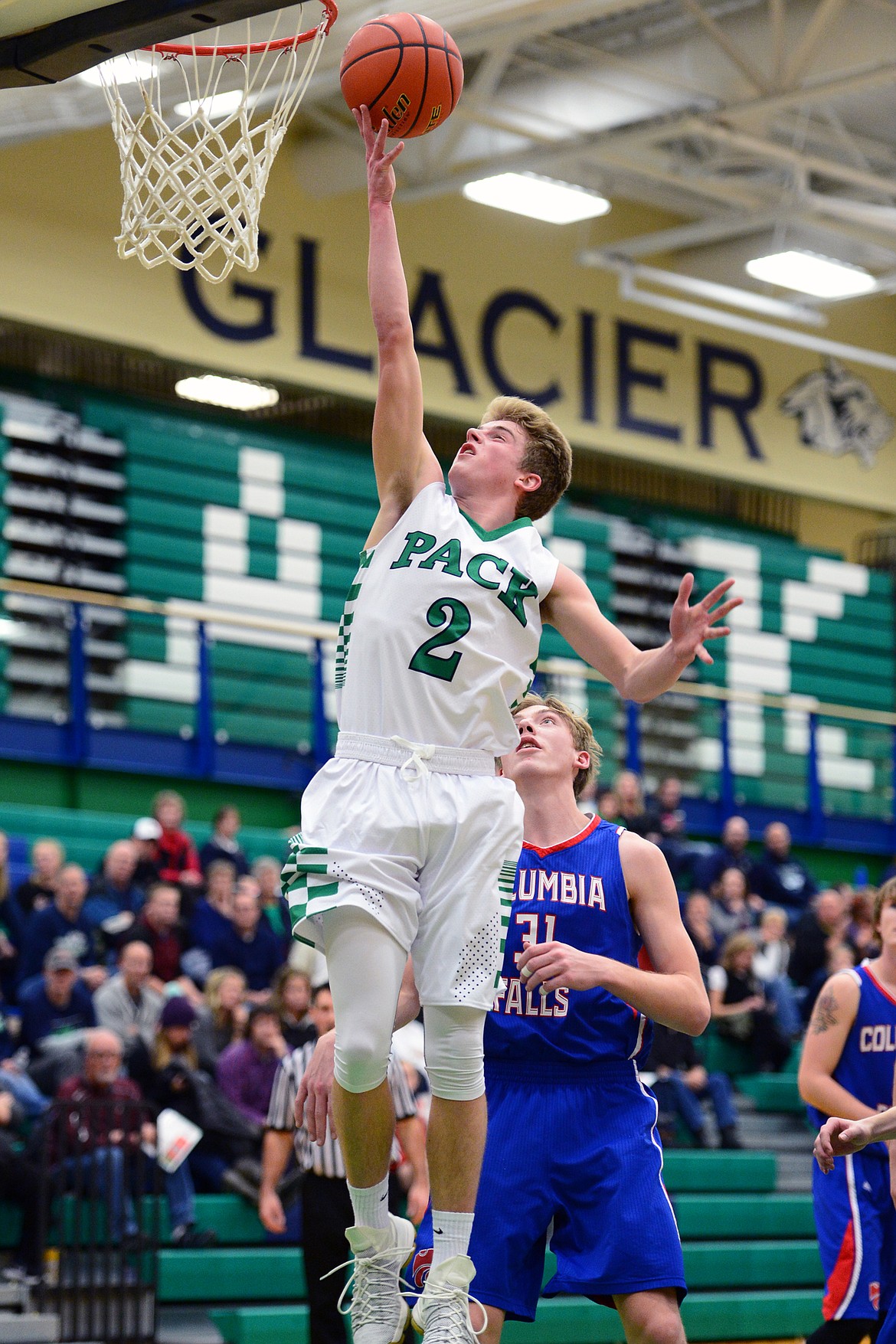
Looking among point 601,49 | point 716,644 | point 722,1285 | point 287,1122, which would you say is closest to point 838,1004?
point 287,1122

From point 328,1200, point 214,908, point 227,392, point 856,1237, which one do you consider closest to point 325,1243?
point 328,1200

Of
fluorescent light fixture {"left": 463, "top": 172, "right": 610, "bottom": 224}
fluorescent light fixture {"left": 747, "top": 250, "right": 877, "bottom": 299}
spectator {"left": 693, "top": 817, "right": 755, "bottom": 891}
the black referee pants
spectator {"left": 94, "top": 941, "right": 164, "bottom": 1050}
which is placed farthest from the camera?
fluorescent light fixture {"left": 747, "top": 250, "right": 877, "bottom": 299}

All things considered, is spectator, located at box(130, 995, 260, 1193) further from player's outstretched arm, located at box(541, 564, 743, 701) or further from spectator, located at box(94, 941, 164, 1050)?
player's outstretched arm, located at box(541, 564, 743, 701)

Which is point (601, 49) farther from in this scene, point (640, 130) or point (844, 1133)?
point (844, 1133)

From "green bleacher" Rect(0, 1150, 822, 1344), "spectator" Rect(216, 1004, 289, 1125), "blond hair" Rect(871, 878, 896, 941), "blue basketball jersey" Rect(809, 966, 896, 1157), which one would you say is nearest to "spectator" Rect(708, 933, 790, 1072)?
"green bleacher" Rect(0, 1150, 822, 1344)

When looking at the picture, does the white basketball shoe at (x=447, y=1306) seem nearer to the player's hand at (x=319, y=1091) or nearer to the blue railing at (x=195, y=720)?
the player's hand at (x=319, y=1091)

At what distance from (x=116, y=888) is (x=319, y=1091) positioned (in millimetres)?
8191

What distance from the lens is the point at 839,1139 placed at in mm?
4719

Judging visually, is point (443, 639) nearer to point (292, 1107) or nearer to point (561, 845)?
point (561, 845)

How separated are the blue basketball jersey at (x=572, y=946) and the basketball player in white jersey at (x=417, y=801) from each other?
599 millimetres

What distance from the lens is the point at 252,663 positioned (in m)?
15.7

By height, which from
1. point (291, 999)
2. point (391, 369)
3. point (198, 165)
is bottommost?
point (291, 999)

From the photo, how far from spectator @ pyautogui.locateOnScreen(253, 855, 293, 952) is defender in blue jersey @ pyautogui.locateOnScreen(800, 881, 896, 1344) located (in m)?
6.68

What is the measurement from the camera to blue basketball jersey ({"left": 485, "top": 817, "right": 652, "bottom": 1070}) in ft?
16.0
